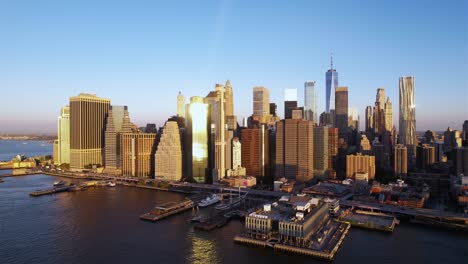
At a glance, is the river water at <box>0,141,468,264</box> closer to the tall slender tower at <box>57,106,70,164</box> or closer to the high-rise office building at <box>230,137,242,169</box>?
the high-rise office building at <box>230,137,242,169</box>

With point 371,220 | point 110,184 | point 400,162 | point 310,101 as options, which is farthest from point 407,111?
point 110,184

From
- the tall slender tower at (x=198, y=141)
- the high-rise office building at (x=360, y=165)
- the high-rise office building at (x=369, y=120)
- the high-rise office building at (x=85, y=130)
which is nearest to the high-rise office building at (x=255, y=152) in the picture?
the tall slender tower at (x=198, y=141)

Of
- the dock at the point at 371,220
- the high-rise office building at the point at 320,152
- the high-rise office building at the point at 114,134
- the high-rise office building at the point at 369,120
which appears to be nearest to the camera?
the dock at the point at 371,220

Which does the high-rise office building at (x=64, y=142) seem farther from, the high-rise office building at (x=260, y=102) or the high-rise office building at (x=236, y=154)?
the high-rise office building at (x=260, y=102)

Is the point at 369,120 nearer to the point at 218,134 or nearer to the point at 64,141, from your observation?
the point at 218,134

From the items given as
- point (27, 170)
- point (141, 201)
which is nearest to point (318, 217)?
point (141, 201)

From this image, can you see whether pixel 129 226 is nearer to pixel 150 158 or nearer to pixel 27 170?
pixel 150 158

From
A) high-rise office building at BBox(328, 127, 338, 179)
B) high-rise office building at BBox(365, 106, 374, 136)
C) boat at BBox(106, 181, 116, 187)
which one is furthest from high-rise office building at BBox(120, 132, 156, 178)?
high-rise office building at BBox(365, 106, 374, 136)
